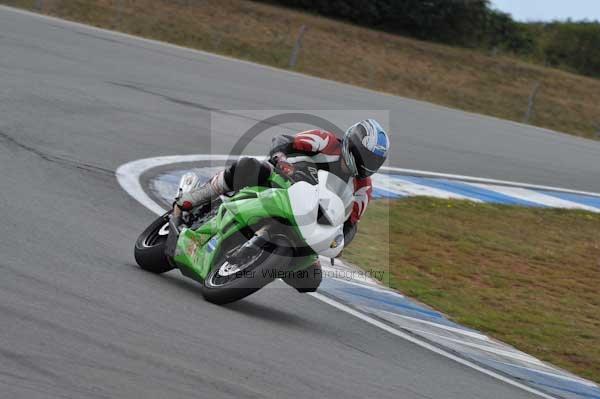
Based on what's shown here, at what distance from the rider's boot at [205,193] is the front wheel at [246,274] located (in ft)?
2.09

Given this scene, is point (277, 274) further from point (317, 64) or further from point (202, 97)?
point (317, 64)

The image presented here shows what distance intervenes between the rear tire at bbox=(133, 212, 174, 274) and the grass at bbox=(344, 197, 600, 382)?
102 inches

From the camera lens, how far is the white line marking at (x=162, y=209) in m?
7.25

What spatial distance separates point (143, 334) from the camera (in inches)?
219

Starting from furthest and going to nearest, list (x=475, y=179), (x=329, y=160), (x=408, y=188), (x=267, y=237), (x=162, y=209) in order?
(x=475, y=179)
(x=408, y=188)
(x=162, y=209)
(x=329, y=160)
(x=267, y=237)

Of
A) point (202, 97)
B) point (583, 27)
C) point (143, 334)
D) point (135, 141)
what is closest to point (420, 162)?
point (202, 97)

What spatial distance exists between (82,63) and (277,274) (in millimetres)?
11378

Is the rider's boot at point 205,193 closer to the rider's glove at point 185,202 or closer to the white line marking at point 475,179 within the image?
the rider's glove at point 185,202

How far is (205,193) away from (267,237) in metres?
0.91

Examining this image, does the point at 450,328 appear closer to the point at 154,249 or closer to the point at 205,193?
the point at 205,193

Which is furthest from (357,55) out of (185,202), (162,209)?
(185,202)

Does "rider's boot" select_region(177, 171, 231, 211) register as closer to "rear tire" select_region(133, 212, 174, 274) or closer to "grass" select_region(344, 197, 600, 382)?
"rear tire" select_region(133, 212, 174, 274)

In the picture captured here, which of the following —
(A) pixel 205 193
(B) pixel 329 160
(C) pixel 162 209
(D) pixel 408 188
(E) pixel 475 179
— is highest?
(B) pixel 329 160

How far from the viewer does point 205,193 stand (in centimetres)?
735
